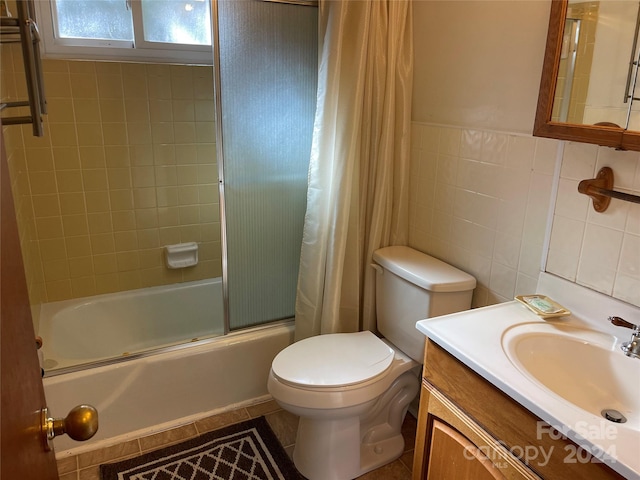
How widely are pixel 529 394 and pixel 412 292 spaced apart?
825mm

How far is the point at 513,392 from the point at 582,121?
2.42 feet

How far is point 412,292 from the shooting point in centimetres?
193

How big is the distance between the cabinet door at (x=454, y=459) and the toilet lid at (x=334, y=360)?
39cm

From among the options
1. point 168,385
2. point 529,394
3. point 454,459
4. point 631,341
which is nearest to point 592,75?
point 631,341

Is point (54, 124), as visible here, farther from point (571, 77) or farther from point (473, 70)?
point (571, 77)

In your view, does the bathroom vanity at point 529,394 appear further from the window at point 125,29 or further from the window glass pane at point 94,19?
the window glass pane at point 94,19

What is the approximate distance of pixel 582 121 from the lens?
134 centimetres

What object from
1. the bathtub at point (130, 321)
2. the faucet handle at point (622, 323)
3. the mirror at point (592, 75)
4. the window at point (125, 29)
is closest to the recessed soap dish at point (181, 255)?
the bathtub at point (130, 321)

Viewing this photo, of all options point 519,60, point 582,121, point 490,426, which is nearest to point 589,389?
point 490,426

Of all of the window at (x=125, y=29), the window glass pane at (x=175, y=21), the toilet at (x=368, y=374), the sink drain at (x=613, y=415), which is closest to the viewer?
the sink drain at (x=613, y=415)

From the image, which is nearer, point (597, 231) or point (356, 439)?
point (597, 231)

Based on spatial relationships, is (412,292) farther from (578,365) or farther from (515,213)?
(578,365)

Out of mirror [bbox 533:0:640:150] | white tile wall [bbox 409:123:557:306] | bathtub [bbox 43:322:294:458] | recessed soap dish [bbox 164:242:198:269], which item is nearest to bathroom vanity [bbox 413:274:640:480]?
white tile wall [bbox 409:123:557:306]

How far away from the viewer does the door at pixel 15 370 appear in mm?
618
